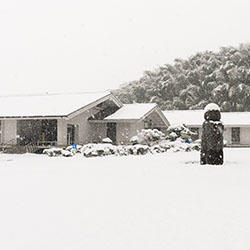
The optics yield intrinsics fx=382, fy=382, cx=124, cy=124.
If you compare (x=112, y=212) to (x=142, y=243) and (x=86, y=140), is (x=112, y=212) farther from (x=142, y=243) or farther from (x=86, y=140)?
(x=86, y=140)

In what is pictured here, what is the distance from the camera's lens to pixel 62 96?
31.7m

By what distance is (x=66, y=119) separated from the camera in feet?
81.0

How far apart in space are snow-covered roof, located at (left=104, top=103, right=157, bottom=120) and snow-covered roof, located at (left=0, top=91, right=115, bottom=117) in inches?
75.3

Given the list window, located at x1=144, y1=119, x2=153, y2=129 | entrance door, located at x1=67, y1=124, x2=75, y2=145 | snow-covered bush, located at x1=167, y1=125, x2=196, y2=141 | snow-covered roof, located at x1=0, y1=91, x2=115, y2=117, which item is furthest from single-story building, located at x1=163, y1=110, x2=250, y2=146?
entrance door, located at x1=67, y1=124, x2=75, y2=145

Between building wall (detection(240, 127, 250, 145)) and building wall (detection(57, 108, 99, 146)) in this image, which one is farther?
building wall (detection(240, 127, 250, 145))

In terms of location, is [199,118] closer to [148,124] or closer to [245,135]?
[245,135]

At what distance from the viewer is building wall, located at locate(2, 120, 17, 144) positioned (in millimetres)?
27766

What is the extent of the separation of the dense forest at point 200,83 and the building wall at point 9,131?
30.1 m

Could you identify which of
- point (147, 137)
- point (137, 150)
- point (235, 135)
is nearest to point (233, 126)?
point (235, 135)

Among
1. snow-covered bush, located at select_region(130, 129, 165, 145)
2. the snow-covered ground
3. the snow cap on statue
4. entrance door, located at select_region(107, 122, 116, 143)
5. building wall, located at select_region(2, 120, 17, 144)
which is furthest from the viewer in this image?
entrance door, located at select_region(107, 122, 116, 143)

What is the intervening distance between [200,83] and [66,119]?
113 feet

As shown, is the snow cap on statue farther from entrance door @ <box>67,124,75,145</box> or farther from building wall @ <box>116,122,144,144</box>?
entrance door @ <box>67,124,75,145</box>

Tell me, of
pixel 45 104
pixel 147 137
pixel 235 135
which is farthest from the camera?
pixel 235 135

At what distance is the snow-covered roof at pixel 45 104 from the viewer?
26.2 meters
